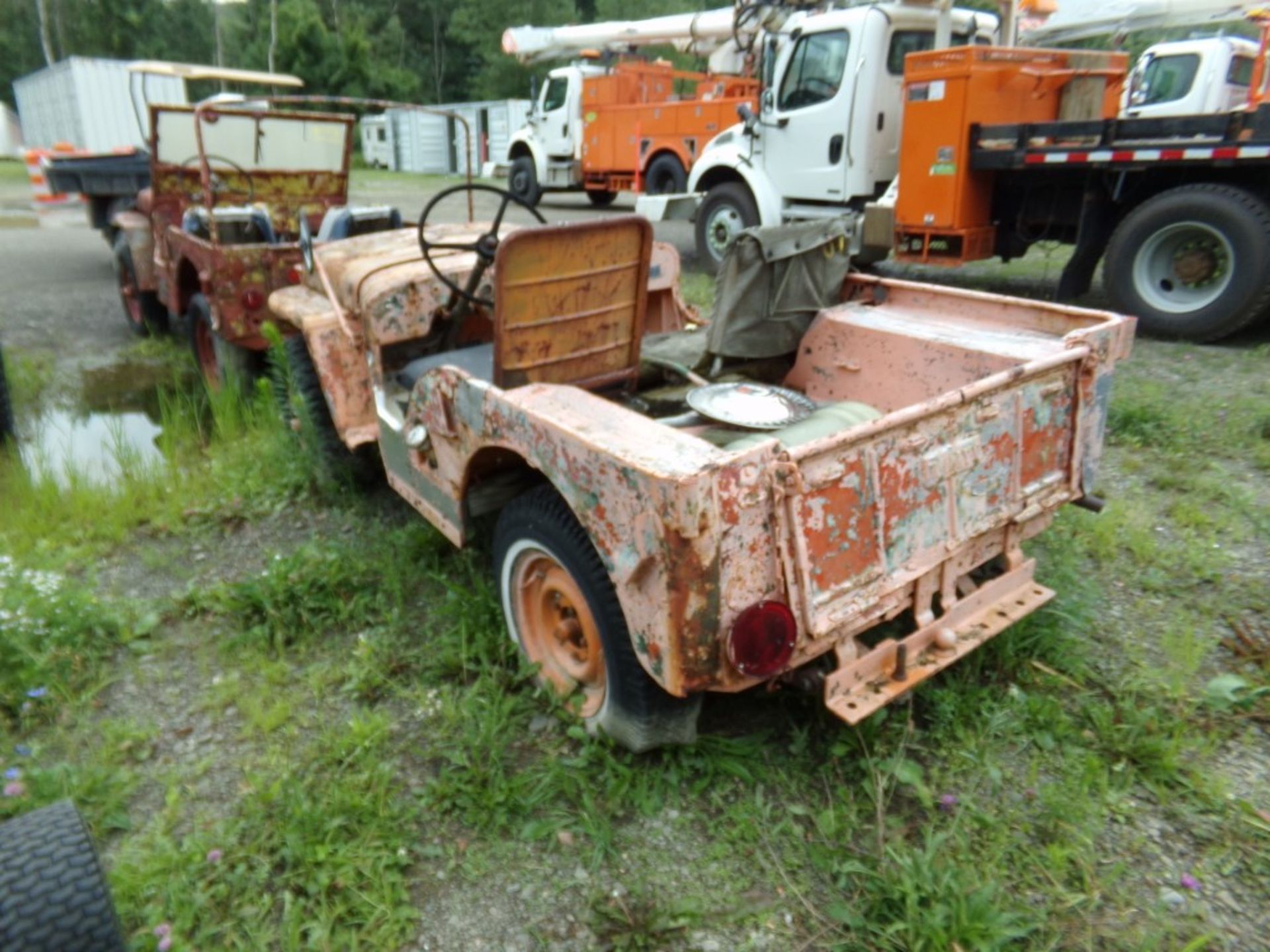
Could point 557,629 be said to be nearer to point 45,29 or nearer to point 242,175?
point 242,175

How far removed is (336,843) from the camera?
7.23ft

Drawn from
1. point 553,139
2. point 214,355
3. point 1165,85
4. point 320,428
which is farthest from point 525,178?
point 320,428

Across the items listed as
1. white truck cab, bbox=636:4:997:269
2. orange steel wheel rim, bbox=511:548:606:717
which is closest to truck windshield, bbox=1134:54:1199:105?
white truck cab, bbox=636:4:997:269

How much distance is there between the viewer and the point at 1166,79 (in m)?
11.5

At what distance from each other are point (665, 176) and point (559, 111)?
133 inches

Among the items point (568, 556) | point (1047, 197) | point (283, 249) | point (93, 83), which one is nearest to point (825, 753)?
point (568, 556)

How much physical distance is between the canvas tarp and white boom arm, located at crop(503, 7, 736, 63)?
30.0ft

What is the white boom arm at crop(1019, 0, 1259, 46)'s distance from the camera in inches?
368

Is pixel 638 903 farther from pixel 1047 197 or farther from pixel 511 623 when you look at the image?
pixel 1047 197

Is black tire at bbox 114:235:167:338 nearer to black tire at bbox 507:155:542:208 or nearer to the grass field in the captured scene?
the grass field

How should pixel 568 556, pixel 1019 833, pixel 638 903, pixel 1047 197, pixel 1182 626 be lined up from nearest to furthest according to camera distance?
pixel 638 903 < pixel 1019 833 < pixel 568 556 < pixel 1182 626 < pixel 1047 197

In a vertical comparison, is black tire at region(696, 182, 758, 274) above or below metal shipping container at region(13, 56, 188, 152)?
below

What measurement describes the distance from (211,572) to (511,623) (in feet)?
5.22

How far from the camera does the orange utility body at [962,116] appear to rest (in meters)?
6.91
